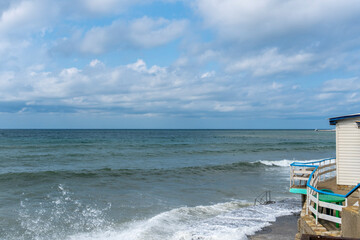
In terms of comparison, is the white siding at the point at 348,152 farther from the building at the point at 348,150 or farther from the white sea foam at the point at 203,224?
the white sea foam at the point at 203,224

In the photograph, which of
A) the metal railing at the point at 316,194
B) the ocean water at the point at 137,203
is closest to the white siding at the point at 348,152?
the metal railing at the point at 316,194

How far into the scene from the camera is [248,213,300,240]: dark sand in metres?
11.7

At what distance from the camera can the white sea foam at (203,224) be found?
481 inches

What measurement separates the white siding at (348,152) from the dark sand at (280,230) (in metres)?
2.82

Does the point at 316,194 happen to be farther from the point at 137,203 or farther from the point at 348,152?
the point at 137,203

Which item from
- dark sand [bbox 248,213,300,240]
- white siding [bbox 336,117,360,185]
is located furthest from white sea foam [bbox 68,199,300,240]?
white siding [bbox 336,117,360,185]

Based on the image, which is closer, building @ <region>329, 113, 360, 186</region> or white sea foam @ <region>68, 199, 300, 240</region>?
building @ <region>329, 113, 360, 186</region>

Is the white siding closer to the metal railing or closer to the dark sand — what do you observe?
the metal railing

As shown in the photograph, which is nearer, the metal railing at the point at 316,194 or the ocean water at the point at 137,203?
the metal railing at the point at 316,194

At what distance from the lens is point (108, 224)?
553 inches

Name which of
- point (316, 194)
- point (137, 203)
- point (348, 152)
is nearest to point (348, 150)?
point (348, 152)

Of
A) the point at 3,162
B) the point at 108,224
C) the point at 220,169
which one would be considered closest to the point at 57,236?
the point at 108,224

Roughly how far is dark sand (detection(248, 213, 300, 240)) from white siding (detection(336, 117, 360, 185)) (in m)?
2.82

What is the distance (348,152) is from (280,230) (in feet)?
13.4
